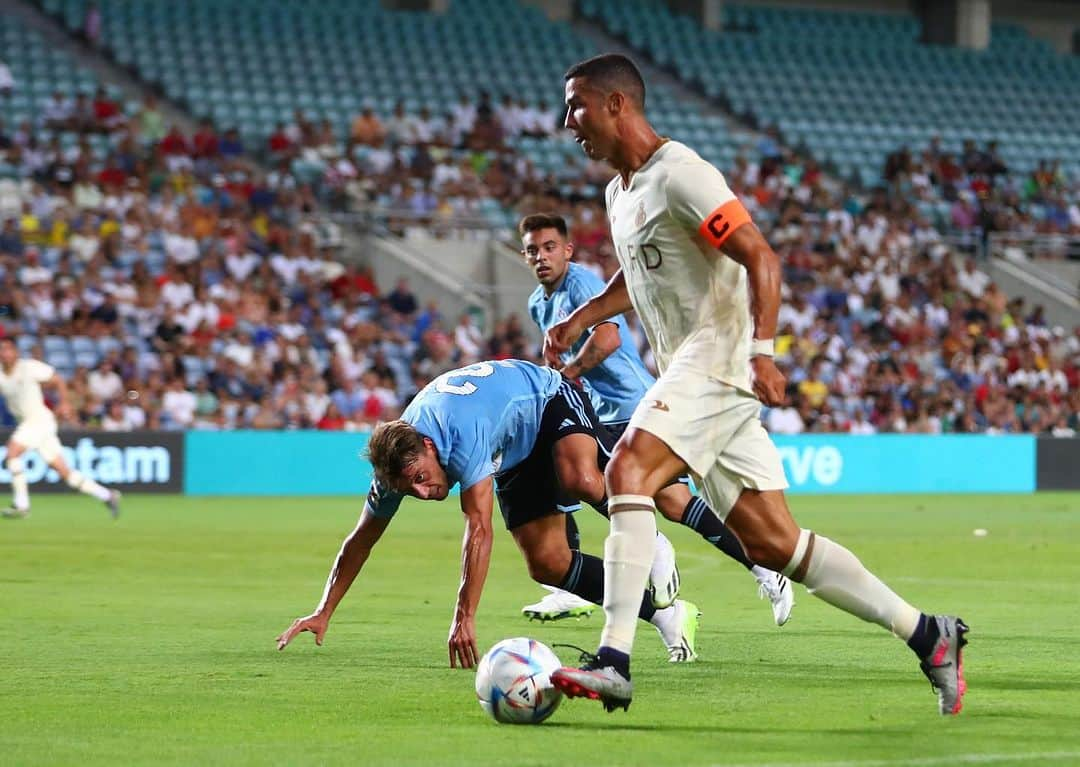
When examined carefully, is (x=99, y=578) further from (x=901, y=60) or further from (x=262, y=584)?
(x=901, y=60)

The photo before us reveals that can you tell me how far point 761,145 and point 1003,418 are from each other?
28.6 feet

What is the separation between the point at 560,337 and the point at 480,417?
1.59 ft

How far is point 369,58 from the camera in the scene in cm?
3588

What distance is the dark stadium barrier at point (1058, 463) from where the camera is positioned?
99.5ft

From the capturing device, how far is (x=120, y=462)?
25.5m

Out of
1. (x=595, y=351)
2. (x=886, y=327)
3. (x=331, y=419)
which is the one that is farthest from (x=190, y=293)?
(x=595, y=351)

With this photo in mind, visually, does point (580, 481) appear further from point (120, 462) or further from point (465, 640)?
point (120, 462)

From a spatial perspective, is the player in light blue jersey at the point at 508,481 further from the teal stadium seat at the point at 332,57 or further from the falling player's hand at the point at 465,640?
the teal stadium seat at the point at 332,57

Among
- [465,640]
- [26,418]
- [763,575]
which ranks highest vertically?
[465,640]

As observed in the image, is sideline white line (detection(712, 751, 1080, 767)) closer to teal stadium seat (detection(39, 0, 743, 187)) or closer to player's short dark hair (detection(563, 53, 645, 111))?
player's short dark hair (detection(563, 53, 645, 111))

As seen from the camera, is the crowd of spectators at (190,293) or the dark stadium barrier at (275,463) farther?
the dark stadium barrier at (275,463)

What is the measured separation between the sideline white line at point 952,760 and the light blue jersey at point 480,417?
8.32 ft

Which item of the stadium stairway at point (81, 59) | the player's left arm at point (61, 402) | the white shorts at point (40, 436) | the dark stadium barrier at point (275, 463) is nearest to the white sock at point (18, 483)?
the white shorts at point (40, 436)

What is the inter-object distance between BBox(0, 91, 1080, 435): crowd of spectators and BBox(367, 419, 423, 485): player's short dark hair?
18062 mm
